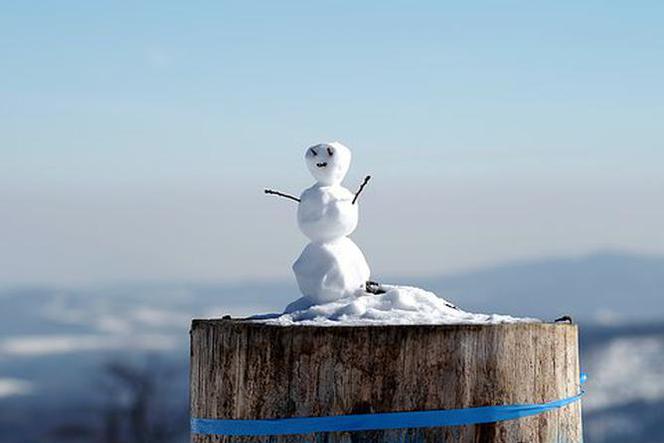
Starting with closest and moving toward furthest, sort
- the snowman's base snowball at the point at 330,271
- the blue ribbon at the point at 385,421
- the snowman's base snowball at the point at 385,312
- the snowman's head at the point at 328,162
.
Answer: the blue ribbon at the point at 385,421 < the snowman's base snowball at the point at 385,312 < the snowman's base snowball at the point at 330,271 < the snowman's head at the point at 328,162

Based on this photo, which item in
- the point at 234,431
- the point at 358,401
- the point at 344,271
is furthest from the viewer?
the point at 344,271

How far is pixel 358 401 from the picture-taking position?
8.47 feet

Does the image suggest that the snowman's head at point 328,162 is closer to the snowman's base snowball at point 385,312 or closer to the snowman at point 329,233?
the snowman at point 329,233

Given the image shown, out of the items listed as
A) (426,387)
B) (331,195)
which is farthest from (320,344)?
(331,195)

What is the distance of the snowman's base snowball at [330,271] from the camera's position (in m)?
3.08

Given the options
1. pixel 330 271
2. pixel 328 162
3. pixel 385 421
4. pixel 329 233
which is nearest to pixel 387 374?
pixel 385 421

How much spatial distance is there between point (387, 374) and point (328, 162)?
894mm

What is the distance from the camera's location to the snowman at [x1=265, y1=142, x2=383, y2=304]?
10.1 ft

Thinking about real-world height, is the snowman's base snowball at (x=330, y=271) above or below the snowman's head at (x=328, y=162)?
below

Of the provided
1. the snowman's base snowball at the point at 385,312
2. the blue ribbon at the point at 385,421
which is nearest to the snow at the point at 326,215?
the snowman's base snowball at the point at 385,312

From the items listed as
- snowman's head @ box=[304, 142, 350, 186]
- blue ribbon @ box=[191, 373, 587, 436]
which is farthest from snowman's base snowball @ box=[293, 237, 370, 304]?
blue ribbon @ box=[191, 373, 587, 436]

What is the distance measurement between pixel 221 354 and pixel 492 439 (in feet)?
2.54

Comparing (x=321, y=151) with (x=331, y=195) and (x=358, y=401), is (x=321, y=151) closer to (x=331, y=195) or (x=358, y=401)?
(x=331, y=195)

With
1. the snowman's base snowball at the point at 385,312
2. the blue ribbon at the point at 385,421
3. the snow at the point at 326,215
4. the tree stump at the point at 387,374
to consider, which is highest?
the snow at the point at 326,215
